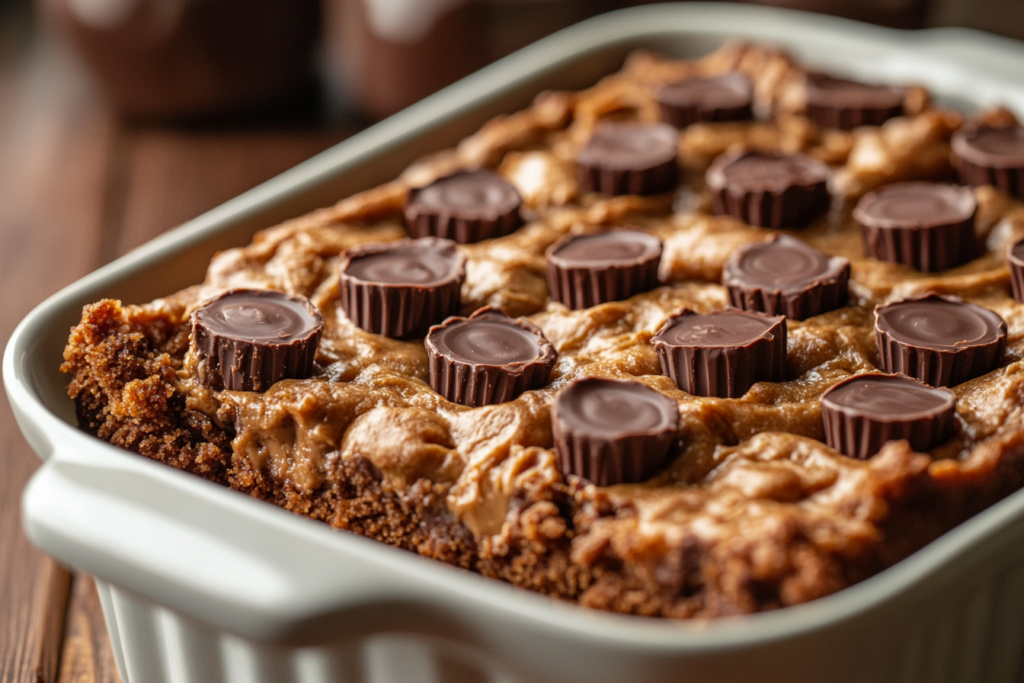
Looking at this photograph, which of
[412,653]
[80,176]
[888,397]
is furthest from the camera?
[80,176]

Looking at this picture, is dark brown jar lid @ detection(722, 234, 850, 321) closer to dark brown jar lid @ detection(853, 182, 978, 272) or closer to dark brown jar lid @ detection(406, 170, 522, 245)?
dark brown jar lid @ detection(853, 182, 978, 272)

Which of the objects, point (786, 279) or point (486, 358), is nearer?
point (486, 358)

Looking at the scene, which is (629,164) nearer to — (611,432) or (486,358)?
(486,358)

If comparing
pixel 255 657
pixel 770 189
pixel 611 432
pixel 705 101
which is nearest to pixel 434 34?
pixel 705 101

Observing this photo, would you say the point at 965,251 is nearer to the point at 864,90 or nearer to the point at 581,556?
the point at 864,90

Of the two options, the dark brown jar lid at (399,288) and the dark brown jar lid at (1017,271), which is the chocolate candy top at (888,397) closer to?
the dark brown jar lid at (1017,271)

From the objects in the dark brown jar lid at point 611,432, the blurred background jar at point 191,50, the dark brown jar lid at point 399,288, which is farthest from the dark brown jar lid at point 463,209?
the blurred background jar at point 191,50
